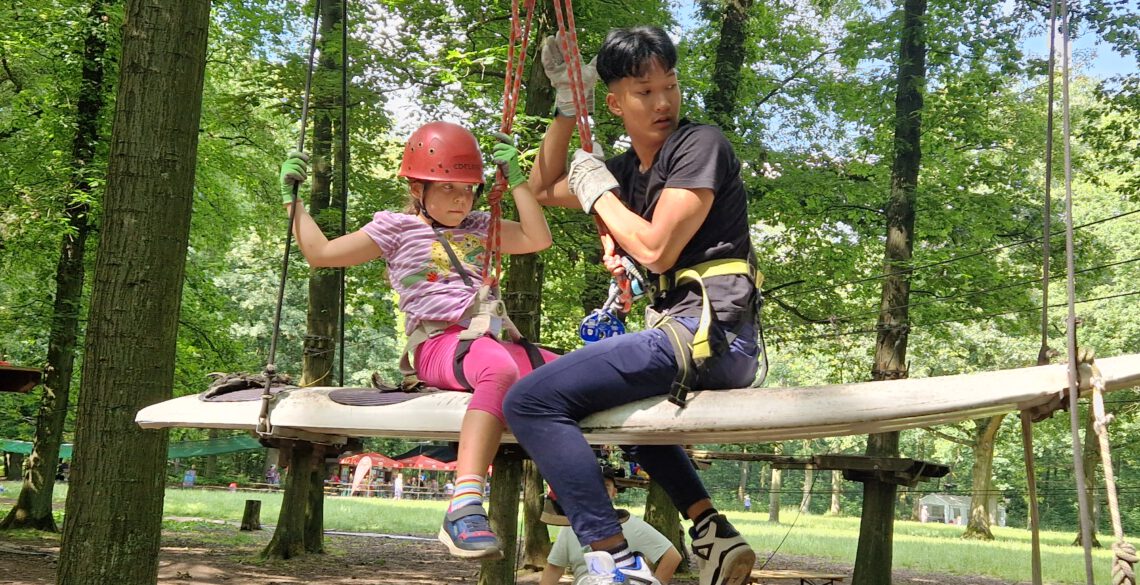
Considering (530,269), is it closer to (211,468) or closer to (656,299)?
(656,299)

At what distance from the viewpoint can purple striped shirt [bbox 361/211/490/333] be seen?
3.43m

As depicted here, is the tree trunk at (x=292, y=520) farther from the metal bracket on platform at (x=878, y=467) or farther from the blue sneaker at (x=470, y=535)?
the blue sneaker at (x=470, y=535)

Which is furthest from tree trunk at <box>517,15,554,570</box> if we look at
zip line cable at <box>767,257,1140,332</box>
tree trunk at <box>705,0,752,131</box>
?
zip line cable at <box>767,257,1140,332</box>

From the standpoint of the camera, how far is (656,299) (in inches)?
117

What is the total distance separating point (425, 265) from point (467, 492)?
94 cm

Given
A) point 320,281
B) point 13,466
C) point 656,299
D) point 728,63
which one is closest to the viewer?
point 656,299

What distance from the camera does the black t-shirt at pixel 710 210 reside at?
2.72 meters

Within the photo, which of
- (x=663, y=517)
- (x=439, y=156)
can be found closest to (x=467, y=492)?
(x=439, y=156)

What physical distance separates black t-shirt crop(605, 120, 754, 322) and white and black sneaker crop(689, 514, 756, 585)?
0.70 metres

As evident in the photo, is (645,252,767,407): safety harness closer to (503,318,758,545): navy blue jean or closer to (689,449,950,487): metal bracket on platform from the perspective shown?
(503,318,758,545): navy blue jean

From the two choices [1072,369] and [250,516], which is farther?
[250,516]

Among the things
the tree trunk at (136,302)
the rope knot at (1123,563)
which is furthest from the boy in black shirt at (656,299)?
the tree trunk at (136,302)

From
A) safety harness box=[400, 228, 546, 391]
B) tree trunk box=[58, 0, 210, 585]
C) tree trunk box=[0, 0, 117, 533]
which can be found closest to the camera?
safety harness box=[400, 228, 546, 391]

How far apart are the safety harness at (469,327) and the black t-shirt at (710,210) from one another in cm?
59
